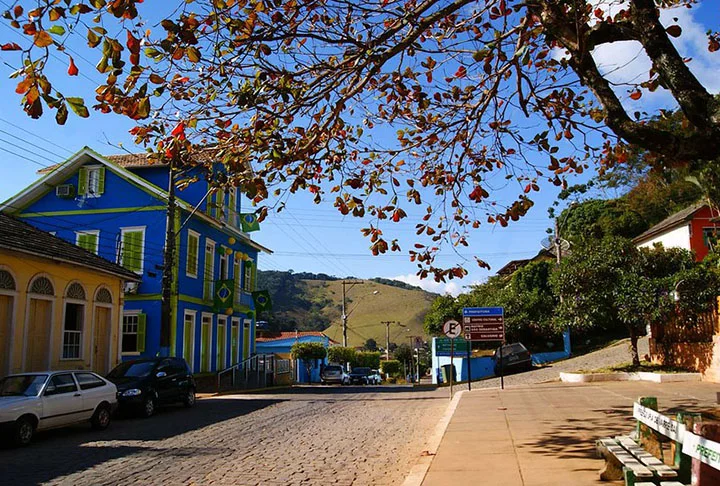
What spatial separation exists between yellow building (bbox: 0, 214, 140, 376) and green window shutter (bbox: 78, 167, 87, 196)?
7628mm

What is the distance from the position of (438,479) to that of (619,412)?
709 centimetres

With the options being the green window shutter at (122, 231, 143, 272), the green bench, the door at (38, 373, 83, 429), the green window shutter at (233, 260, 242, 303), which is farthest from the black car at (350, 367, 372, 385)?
the green bench

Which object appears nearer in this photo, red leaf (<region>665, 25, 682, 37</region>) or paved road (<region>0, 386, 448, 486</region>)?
red leaf (<region>665, 25, 682, 37</region>)

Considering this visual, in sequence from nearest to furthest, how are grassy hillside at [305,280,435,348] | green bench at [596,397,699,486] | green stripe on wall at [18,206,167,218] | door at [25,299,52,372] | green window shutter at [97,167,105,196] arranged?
green bench at [596,397,699,486] → door at [25,299,52,372] → green stripe on wall at [18,206,167,218] → green window shutter at [97,167,105,196] → grassy hillside at [305,280,435,348]

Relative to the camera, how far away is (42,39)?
552 cm

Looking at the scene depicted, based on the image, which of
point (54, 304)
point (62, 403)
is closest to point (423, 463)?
point (62, 403)

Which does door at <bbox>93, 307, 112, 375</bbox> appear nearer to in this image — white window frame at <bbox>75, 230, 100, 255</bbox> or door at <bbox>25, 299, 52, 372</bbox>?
door at <bbox>25, 299, 52, 372</bbox>

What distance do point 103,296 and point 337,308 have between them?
104m

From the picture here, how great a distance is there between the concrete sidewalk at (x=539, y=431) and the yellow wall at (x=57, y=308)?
11624mm

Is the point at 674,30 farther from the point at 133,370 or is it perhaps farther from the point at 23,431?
the point at 133,370

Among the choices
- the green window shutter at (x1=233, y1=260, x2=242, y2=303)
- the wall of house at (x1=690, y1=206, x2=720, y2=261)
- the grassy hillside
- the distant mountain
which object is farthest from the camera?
the grassy hillside

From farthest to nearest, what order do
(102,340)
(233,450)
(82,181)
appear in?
(82,181) < (102,340) < (233,450)

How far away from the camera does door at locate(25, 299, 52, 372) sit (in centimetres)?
1794

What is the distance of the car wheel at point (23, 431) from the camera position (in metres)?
11.5
